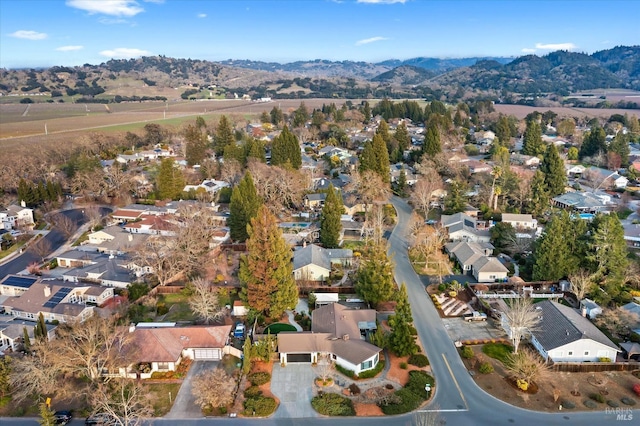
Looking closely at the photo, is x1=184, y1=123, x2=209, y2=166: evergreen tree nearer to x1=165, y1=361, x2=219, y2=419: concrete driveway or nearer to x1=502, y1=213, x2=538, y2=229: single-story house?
x1=502, y1=213, x2=538, y2=229: single-story house

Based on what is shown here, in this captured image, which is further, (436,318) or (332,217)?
(332,217)

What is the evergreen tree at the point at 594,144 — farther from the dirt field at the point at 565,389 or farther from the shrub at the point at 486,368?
the shrub at the point at 486,368

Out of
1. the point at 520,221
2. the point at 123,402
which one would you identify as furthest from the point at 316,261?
the point at 520,221

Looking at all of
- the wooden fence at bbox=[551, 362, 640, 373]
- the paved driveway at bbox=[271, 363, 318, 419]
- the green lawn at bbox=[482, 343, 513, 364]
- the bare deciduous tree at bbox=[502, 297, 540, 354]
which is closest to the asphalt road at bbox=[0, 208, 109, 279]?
the paved driveway at bbox=[271, 363, 318, 419]

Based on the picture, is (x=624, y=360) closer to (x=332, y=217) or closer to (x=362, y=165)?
(x=332, y=217)

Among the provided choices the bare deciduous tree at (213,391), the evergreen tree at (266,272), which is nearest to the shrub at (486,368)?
the evergreen tree at (266,272)

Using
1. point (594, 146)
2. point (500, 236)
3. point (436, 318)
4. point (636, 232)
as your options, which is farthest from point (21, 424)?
Answer: point (594, 146)
